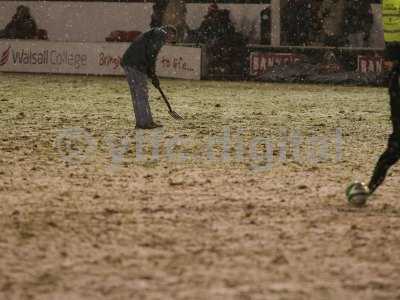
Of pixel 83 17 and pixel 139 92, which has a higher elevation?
pixel 83 17

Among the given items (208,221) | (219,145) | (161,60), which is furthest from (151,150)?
(161,60)

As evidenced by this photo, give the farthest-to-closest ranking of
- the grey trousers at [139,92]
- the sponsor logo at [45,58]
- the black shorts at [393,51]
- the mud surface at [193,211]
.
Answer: the sponsor logo at [45,58] → the grey trousers at [139,92] → the black shorts at [393,51] → the mud surface at [193,211]

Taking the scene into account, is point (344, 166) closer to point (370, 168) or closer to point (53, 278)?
point (370, 168)

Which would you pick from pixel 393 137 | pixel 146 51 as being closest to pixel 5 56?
pixel 146 51

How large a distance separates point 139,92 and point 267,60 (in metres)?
12.1

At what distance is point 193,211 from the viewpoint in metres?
8.16

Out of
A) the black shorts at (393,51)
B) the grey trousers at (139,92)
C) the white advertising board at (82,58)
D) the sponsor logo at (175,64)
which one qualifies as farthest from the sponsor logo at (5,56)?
the black shorts at (393,51)

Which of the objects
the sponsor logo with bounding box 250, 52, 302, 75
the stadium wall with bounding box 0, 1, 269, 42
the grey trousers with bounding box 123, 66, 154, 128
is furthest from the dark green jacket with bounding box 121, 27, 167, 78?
the stadium wall with bounding box 0, 1, 269, 42

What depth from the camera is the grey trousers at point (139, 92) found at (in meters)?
14.0

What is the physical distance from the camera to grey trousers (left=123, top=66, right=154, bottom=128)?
14.0 metres

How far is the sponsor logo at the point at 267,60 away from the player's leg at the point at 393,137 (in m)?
16.7

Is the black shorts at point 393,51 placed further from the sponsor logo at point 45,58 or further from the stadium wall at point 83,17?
the stadium wall at point 83,17

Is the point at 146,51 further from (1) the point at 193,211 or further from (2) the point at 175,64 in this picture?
(2) the point at 175,64

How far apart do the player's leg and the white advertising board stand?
57.3 feet
